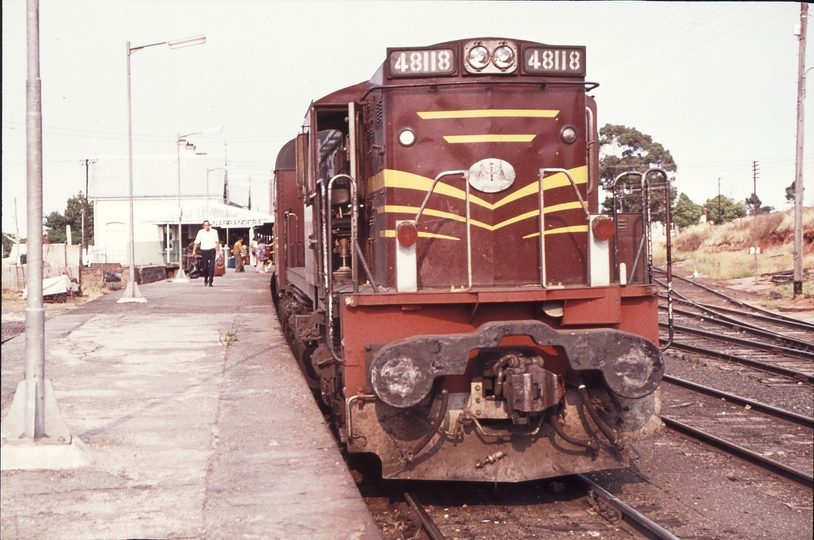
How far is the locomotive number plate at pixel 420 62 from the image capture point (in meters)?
5.83

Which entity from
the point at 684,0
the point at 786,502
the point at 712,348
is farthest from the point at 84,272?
the point at 684,0

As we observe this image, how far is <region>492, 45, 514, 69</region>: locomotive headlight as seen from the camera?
584 cm

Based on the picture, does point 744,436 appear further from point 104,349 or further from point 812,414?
point 104,349

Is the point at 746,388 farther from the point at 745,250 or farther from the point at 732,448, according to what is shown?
the point at 745,250

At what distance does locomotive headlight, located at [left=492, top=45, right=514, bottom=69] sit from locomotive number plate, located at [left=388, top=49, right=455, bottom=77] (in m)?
0.32

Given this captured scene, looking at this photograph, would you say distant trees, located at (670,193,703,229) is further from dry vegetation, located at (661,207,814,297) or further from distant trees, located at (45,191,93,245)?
distant trees, located at (45,191,93,245)

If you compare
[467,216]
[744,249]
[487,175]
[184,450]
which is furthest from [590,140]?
[744,249]

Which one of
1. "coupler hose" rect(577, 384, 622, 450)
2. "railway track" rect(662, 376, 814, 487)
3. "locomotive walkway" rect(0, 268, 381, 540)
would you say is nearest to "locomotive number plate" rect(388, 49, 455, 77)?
"coupler hose" rect(577, 384, 622, 450)

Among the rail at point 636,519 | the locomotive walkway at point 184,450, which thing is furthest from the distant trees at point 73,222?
the rail at point 636,519

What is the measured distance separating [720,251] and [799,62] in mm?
30166

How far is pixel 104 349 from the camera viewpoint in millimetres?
10359

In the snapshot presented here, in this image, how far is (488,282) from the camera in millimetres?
5922

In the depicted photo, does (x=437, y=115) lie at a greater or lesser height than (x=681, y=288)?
greater

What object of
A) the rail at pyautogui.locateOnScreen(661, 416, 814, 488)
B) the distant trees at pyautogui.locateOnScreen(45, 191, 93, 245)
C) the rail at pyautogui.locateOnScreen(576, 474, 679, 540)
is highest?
the distant trees at pyautogui.locateOnScreen(45, 191, 93, 245)
